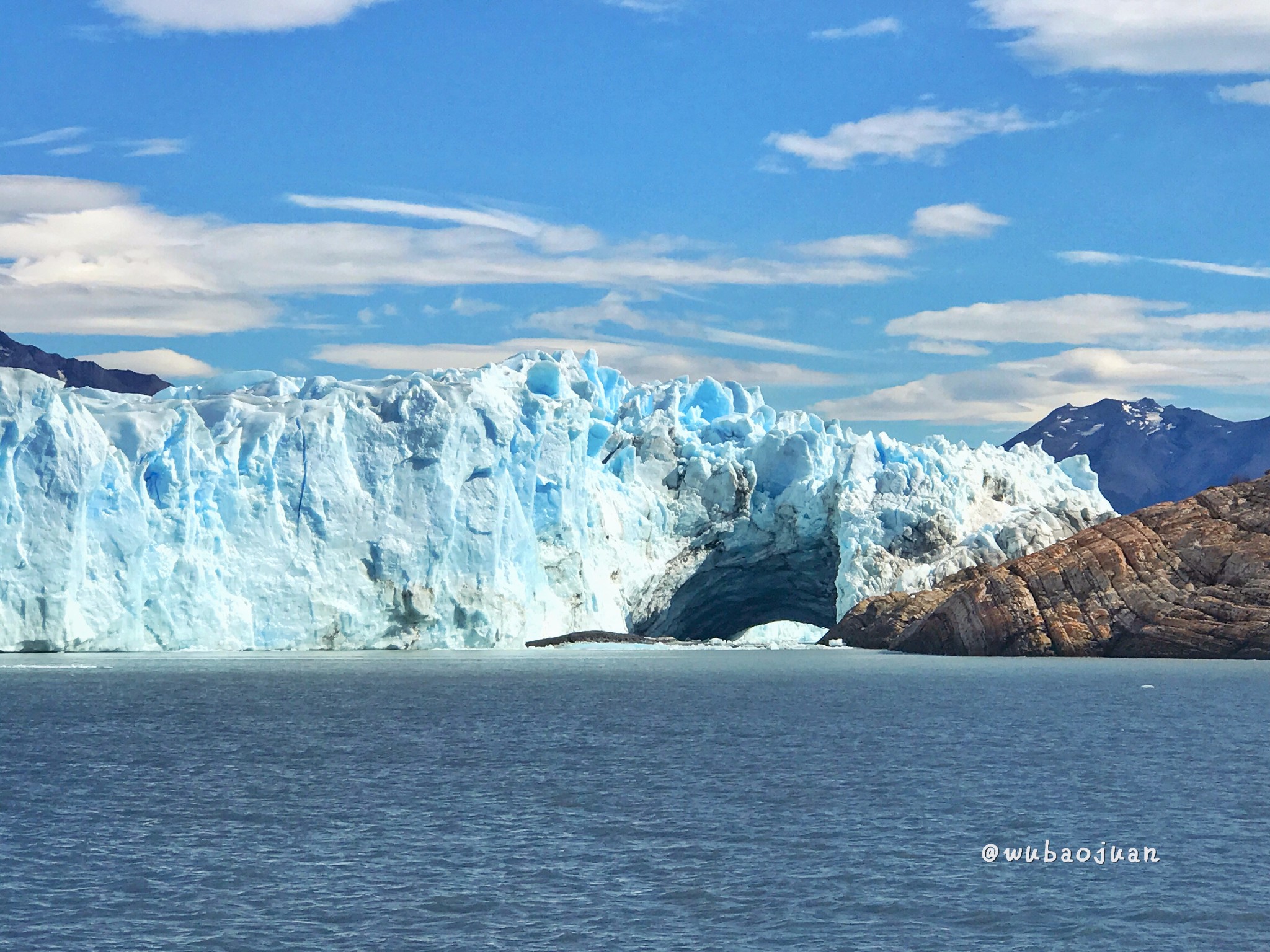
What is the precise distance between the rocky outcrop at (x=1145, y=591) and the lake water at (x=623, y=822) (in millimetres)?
18609

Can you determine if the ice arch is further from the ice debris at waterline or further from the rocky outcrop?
the rocky outcrop

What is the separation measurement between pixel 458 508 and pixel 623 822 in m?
41.4

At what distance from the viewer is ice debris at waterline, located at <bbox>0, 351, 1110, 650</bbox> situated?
175 feet

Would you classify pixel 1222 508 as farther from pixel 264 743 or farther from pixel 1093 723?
pixel 264 743

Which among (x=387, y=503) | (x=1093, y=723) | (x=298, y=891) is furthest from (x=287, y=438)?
(x=298, y=891)

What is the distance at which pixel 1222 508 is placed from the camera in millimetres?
62750

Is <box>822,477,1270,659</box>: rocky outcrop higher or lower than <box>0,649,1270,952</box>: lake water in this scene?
higher

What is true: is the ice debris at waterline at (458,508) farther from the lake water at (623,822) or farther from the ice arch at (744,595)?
the lake water at (623,822)

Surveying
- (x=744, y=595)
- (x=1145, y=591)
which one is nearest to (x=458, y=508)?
(x=1145, y=591)

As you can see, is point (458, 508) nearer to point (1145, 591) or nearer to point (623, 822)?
point (1145, 591)

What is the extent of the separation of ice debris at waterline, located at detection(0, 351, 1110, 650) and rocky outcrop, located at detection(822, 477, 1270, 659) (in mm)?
8380

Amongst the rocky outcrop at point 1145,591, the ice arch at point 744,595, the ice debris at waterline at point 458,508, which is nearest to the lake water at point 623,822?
the ice debris at waterline at point 458,508

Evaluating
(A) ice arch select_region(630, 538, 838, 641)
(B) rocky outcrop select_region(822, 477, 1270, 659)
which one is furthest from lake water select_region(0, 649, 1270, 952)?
(A) ice arch select_region(630, 538, 838, 641)

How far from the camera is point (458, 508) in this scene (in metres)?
61.6
